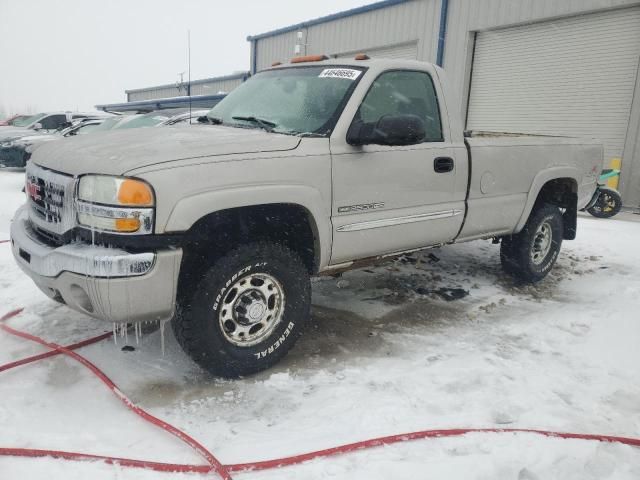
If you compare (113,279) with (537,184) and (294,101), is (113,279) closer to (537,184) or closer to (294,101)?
(294,101)

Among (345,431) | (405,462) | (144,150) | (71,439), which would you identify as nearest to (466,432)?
(405,462)

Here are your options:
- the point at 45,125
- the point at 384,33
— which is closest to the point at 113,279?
the point at 384,33

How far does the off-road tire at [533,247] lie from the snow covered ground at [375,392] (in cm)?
45

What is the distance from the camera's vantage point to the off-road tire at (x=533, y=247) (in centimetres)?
489

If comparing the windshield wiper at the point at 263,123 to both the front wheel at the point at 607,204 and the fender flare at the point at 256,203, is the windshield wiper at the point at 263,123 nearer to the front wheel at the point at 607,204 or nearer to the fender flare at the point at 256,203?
the fender flare at the point at 256,203

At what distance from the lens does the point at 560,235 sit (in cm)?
522

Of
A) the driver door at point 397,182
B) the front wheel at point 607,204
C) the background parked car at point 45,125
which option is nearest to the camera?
the driver door at point 397,182

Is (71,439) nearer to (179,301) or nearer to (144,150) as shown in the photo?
(179,301)

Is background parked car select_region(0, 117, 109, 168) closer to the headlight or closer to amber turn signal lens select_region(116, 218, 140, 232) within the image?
the headlight

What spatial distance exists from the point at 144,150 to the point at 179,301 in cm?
83

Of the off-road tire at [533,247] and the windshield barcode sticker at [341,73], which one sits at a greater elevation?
the windshield barcode sticker at [341,73]

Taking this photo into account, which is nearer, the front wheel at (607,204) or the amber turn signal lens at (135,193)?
the amber turn signal lens at (135,193)

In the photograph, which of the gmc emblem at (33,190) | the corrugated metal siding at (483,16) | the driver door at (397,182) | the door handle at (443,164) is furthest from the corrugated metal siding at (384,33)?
the gmc emblem at (33,190)

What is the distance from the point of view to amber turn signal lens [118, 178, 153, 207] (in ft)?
8.07
